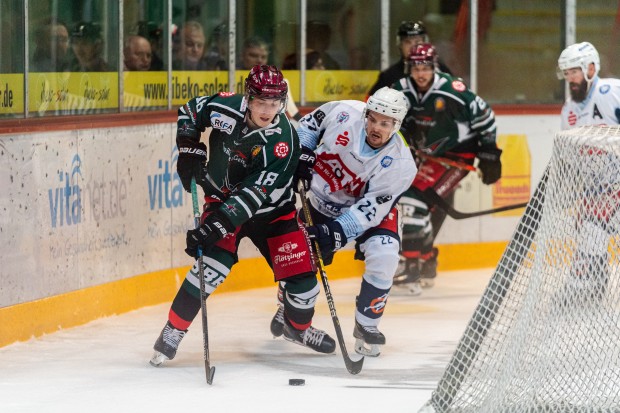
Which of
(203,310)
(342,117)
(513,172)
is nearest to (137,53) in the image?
(342,117)

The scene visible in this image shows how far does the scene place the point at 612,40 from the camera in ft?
29.3

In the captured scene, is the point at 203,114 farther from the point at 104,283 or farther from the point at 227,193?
the point at 104,283

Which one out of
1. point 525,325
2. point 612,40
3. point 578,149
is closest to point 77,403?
point 525,325

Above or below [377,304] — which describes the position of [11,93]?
above

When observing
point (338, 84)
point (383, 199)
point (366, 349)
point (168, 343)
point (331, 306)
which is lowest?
point (366, 349)

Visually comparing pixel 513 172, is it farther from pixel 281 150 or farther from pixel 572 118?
pixel 281 150

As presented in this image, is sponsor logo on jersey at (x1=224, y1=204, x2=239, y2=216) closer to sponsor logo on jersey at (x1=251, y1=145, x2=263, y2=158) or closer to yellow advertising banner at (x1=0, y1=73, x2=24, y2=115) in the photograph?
sponsor logo on jersey at (x1=251, y1=145, x2=263, y2=158)

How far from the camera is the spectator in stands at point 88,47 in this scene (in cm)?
634

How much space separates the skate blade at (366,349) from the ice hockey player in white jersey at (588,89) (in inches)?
61.8

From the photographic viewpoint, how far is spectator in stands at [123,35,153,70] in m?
6.74

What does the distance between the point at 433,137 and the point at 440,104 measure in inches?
7.3

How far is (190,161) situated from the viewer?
5191mm

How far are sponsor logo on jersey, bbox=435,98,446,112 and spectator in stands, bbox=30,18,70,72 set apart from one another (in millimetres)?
1872

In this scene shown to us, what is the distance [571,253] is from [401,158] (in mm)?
1095
